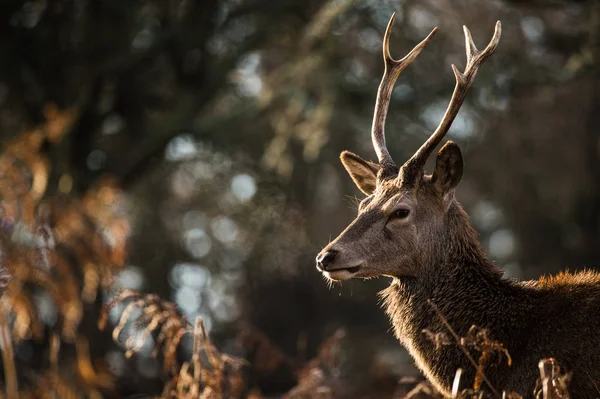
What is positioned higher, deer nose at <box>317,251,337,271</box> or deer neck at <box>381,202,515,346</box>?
deer nose at <box>317,251,337,271</box>

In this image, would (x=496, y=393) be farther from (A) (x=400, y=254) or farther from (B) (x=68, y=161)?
(B) (x=68, y=161)

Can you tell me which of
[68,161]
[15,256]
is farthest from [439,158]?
[68,161]

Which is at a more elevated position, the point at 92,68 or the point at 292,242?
the point at 92,68

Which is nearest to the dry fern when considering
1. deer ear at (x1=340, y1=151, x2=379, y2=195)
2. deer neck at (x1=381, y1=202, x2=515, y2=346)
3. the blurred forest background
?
the blurred forest background

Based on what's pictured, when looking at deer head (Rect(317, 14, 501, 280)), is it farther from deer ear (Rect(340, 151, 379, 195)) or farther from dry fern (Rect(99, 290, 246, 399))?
dry fern (Rect(99, 290, 246, 399))

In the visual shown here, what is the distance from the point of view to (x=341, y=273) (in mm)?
5035

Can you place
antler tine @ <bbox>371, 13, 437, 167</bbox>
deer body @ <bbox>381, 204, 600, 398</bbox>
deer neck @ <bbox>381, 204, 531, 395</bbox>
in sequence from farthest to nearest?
1. antler tine @ <bbox>371, 13, 437, 167</bbox>
2. deer neck @ <bbox>381, 204, 531, 395</bbox>
3. deer body @ <bbox>381, 204, 600, 398</bbox>

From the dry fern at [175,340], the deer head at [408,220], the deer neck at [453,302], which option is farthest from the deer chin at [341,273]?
the dry fern at [175,340]

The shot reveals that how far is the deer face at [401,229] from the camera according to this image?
16.7 ft

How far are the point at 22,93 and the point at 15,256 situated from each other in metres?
8.04

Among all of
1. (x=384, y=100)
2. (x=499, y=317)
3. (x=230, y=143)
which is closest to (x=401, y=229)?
(x=499, y=317)

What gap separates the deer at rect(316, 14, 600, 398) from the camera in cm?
467

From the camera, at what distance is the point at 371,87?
1359 cm

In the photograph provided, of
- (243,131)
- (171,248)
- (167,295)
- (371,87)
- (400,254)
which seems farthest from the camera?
(171,248)
